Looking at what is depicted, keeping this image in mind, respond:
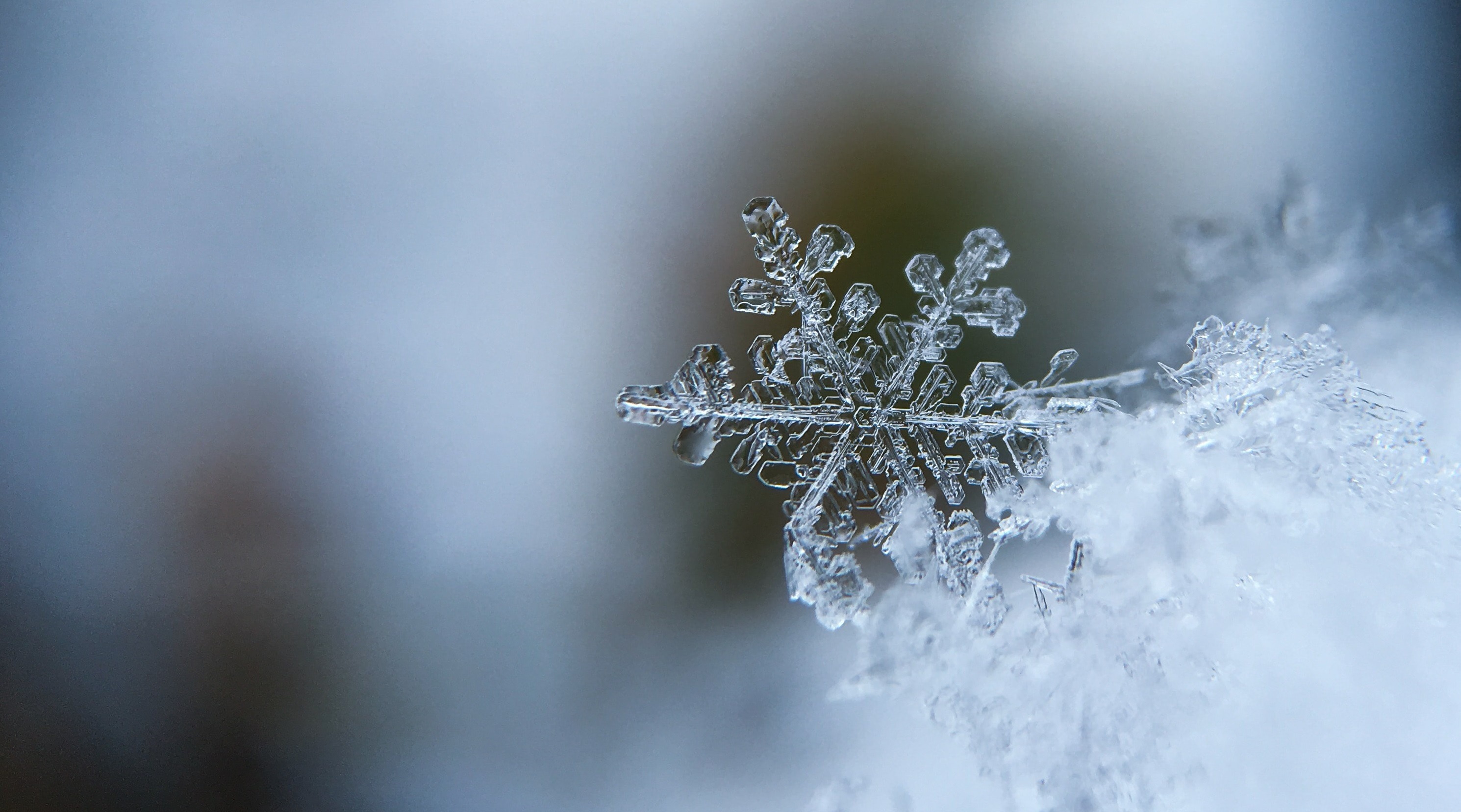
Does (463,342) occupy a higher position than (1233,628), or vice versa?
(1233,628)

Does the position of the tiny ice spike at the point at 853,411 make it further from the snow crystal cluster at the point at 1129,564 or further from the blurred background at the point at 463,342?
the blurred background at the point at 463,342

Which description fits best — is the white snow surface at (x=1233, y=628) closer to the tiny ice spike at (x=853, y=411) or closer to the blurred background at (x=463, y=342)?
the tiny ice spike at (x=853, y=411)

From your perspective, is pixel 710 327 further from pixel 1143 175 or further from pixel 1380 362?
pixel 1380 362

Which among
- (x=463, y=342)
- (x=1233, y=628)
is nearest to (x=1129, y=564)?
(x=1233, y=628)

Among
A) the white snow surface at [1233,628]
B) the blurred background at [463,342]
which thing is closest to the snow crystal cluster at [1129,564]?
the white snow surface at [1233,628]

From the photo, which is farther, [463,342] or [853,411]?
[463,342]

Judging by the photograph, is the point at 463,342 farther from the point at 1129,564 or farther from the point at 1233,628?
the point at 1233,628

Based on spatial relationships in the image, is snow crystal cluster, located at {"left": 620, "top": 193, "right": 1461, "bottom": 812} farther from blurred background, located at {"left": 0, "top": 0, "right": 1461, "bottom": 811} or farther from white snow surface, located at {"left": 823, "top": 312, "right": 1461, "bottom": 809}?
blurred background, located at {"left": 0, "top": 0, "right": 1461, "bottom": 811}
